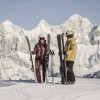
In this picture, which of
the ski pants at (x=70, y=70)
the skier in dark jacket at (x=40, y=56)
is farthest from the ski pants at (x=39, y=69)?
the ski pants at (x=70, y=70)

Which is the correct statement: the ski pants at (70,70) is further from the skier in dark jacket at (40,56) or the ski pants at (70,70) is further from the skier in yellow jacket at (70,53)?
the skier in dark jacket at (40,56)

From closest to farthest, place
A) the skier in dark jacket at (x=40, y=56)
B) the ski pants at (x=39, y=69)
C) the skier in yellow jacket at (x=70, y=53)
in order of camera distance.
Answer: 1. the skier in yellow jacket at (x=70, y=53)
2. the skier in dark jacket at (x=40, y=56)
3. the ski pants at (x=39, y=69)

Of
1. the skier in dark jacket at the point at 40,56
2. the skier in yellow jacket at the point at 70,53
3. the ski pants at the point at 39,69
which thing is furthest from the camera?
the ski pants at the point at 39,69

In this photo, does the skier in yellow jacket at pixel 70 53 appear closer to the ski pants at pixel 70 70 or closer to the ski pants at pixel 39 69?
the ski pants at pixel 70 70

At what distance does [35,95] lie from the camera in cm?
1024

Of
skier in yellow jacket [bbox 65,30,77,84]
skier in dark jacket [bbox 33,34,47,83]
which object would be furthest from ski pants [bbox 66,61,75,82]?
skier in dark jacket [bbox 33,34,47,83]

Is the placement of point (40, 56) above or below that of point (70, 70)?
above

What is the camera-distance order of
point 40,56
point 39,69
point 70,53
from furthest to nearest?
point 39,69 → point 40,56 → point 70,53

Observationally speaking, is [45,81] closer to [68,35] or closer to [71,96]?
[68,35]

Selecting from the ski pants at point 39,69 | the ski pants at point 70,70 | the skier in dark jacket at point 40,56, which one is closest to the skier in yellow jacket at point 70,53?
the ski pants at point 70,70

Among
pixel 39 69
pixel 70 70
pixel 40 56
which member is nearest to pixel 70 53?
pixel 70 70

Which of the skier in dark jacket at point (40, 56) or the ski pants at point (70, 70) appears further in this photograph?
the skier in dark jacket at point (40, 56)

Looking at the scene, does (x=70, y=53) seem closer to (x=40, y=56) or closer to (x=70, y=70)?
(x=70, y=70)

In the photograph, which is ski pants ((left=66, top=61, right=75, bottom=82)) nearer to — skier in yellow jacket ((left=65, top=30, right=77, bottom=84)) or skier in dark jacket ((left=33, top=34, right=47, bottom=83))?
skier in yellow jacket ((left=65, top=30, right=77, bottom=84))
